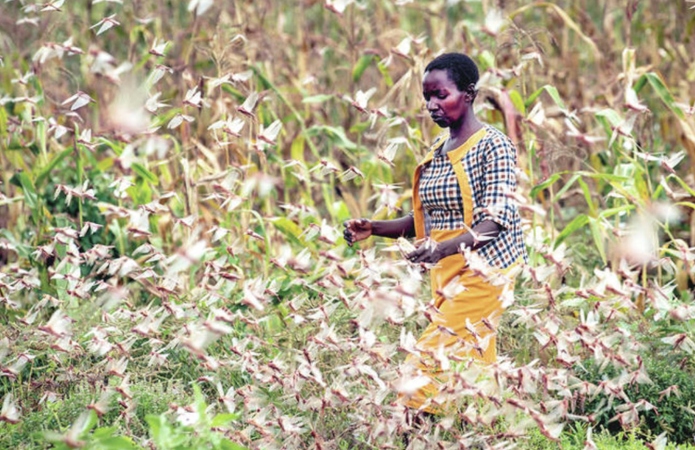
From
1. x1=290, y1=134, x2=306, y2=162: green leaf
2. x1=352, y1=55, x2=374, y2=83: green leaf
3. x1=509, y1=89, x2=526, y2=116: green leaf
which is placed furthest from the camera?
x1=290, y1=134, x2=306, y2=162: green leaf

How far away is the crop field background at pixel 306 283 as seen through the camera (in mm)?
2842

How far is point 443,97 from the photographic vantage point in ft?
9.91

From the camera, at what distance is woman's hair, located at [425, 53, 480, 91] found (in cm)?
301

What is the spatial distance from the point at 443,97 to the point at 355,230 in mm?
513

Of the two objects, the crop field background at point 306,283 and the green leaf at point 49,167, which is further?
the green leaf at point 49,167

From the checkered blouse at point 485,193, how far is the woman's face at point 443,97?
114 millimetres

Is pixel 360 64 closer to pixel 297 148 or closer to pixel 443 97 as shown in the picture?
pixel 297 148

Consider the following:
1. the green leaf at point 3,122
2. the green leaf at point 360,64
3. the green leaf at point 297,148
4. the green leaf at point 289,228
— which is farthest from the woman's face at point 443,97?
the green leaf at point 3,122

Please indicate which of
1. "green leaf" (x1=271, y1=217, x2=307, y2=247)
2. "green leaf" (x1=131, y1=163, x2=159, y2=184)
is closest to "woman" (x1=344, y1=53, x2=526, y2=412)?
"green leaf" (x1=271, y1=217, x2=307, y2=247)

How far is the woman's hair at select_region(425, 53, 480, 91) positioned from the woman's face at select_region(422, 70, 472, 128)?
0.01 m

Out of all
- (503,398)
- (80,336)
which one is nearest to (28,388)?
(80,336)

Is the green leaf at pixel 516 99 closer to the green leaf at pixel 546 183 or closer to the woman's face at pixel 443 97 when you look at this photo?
the green leaf at pixel 546 183

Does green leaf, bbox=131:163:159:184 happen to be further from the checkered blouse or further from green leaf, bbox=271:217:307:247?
the checkered blouse

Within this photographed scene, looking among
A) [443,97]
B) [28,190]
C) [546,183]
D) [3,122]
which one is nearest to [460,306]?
[443,97]
